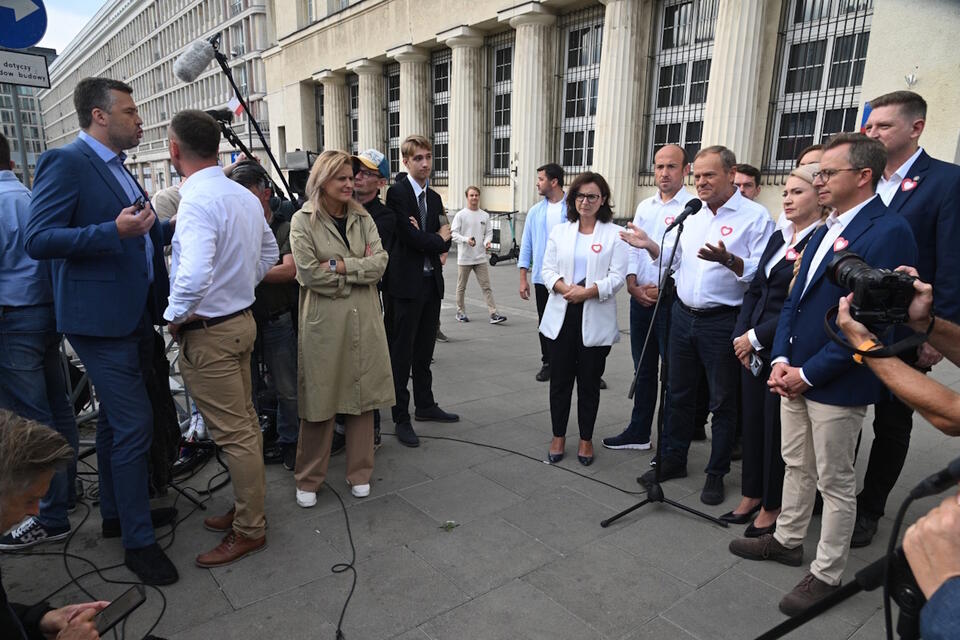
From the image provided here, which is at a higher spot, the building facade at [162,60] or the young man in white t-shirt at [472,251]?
the building facade at [162,60]

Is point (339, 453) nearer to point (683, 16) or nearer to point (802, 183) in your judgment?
point (802, 183)

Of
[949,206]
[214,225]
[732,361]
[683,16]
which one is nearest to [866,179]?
[949,206]

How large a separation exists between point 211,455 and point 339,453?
0.93 meters

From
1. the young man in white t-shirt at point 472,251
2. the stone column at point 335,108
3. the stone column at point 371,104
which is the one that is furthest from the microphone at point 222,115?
the stone column at point 335,108

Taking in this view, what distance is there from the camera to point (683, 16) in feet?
49.1

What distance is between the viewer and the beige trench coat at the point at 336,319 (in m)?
3.47

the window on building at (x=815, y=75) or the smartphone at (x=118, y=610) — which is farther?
the window on building at (x=815, y=75)

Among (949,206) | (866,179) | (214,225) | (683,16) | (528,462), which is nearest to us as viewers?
(866,179)

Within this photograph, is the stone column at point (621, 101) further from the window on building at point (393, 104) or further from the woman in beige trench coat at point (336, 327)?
the woman in beige trench coat at point (336, 327)

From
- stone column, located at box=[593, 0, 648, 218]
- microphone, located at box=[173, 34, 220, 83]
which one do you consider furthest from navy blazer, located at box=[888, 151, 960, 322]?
stone column, located at box=[593, 0, 648, 218]

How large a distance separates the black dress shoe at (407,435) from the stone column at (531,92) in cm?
1455

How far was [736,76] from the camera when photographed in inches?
503

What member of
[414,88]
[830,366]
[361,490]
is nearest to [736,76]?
[830,366]

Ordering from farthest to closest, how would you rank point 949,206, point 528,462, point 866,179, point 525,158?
point 525,158, point 528,462, point 949,206, point 866,179
